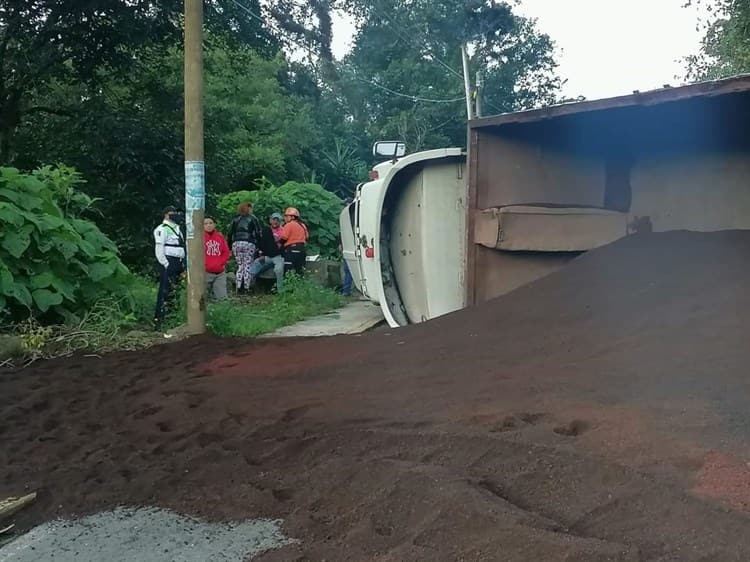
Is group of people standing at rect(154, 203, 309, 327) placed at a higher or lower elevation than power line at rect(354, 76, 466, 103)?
lower

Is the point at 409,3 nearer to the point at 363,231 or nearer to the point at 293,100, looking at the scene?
the point at 293,100

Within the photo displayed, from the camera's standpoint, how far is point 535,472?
3539 mm

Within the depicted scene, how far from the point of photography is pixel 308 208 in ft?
59.9

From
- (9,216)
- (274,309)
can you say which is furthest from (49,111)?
(9,216)

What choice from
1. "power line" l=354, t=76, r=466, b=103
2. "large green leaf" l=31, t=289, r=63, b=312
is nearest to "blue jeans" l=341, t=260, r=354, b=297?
"large green leaf" l=31, t=289, r=63, b=312

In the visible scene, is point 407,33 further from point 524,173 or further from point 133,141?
point 524,173

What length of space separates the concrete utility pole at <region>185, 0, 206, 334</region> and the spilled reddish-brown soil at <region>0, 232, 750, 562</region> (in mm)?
1542

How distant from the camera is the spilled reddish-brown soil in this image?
313cm

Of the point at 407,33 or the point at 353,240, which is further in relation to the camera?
the point at 407,33

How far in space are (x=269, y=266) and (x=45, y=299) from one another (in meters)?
5.36

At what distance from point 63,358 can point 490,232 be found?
13.8ft

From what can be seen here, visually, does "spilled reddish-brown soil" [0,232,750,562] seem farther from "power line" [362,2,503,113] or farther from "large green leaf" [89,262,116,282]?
"power line" [362,2,503,113]

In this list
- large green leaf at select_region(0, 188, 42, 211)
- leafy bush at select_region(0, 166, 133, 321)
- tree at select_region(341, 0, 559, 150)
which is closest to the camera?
leafy bush at select_region(0, 166, 133, 321)

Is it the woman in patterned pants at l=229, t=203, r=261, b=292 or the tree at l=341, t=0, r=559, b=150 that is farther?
the tree at l=341, t=0, r=559, b=150
